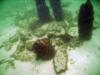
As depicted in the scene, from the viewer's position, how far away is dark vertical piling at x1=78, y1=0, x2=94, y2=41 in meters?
7.17

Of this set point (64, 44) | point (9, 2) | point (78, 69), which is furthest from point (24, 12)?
point (78, 69)

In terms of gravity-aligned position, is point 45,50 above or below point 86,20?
below

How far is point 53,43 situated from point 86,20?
5.56 feet

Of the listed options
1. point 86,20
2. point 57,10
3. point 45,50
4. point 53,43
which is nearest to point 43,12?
point 57,10

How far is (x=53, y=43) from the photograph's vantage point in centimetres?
779

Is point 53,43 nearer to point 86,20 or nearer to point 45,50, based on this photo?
point 45,50

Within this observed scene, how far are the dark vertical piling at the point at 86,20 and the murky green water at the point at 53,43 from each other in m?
0.32

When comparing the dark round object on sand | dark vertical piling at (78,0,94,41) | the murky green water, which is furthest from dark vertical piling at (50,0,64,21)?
the dark round object on sand

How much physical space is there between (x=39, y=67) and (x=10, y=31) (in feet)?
11.2

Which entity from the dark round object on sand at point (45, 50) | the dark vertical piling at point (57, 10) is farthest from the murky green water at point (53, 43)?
the dark vertical piling at point (57, 10)

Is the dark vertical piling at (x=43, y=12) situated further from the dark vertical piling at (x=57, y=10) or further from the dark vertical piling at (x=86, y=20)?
the dark vertical piling at (x=86, y=20)

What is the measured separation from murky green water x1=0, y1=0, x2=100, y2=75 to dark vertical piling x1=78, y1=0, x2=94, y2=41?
32 cm

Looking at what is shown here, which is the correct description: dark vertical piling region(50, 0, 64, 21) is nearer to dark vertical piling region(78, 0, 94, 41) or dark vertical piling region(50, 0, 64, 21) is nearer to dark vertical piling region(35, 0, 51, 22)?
dark vertical piling region(35, 0, 51, 22)

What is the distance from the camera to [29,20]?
33.3ft
